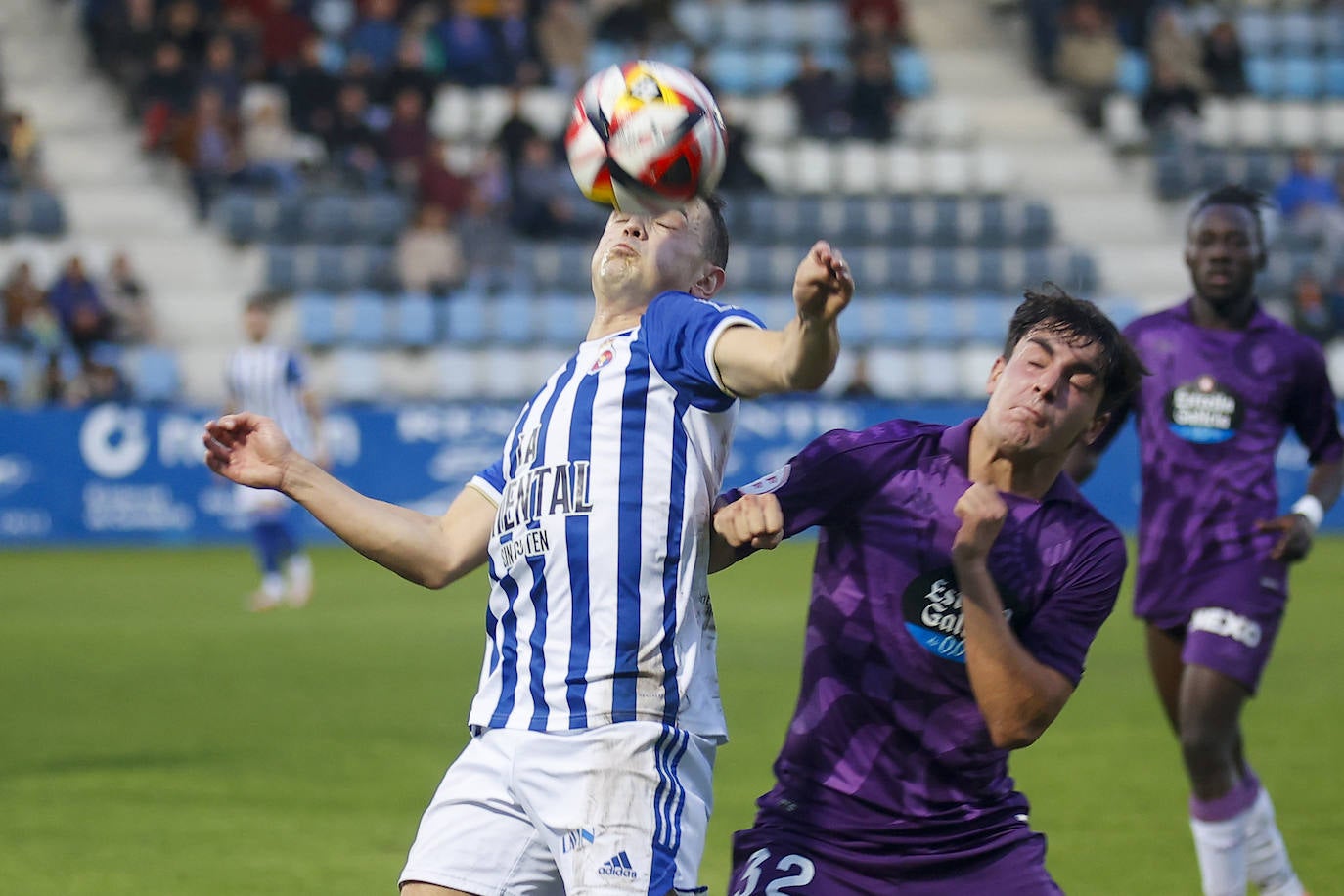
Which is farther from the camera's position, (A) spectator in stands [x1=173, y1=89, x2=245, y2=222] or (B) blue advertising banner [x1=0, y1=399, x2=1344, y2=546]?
(A) spectator in stands [x1=173, y1=89, x2=245, y2=222]

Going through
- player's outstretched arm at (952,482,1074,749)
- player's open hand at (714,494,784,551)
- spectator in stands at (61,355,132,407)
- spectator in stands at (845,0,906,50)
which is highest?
spectator in stands at (845,0,906,50)

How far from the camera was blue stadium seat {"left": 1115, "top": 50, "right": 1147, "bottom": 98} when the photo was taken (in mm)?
24672

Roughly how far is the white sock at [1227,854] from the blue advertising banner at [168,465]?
11.5 metres

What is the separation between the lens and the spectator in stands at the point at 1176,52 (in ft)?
78.7

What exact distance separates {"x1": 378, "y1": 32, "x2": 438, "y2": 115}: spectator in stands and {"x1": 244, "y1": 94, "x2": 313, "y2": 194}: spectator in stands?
1217 millimetres

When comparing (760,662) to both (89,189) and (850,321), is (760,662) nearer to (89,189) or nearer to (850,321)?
(850,321)

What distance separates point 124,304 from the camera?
58.8 feet

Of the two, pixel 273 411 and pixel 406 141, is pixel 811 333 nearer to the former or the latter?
pixel 273 411

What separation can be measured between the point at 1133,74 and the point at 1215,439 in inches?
790

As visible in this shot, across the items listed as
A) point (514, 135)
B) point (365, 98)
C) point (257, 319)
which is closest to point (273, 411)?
point (257, 319)

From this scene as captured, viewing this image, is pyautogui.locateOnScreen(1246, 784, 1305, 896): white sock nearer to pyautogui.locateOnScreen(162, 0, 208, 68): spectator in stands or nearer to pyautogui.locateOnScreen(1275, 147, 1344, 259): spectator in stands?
pyautogui.locateOnScreen(162, 0, 208, 68): spectator in stands

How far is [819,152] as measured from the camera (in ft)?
72.9

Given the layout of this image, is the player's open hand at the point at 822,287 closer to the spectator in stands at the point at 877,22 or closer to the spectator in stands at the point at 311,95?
the spectator in stands at the point at 311,95

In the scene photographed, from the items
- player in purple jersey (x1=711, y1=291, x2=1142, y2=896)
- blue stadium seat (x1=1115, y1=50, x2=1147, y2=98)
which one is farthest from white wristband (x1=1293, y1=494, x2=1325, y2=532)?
blue stadium seat (x1=1115, y1=50, x2=1147, y2=98)
